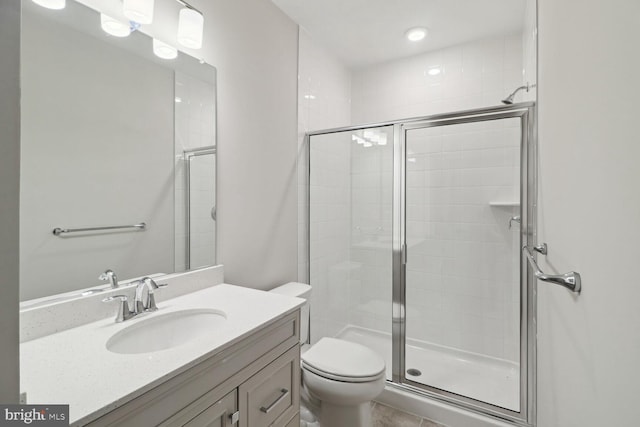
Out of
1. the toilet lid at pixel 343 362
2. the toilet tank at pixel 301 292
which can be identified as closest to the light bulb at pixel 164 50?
the toilet tank at pixel 301 292

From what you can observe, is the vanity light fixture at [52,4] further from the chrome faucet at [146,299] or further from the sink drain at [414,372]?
the sink drain at [414,372]

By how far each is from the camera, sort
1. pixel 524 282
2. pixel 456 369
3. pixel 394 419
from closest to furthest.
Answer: pixel 524 282
pixel 394 419
pixel 456 369

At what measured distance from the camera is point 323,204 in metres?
2.43

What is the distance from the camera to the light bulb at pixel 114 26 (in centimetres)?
113

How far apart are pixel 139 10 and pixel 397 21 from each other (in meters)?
1.67

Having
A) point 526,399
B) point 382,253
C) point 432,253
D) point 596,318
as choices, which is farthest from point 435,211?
point 596,318

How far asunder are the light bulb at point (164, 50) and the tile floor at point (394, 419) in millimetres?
2218

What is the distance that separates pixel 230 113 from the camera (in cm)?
168

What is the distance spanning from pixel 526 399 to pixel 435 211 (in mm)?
1236

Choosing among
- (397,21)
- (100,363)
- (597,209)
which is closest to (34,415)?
(100,363)

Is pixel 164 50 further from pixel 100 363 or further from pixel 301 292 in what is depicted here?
pixel 301 292

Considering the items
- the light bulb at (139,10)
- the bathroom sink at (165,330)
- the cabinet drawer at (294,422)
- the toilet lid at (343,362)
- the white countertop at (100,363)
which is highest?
the light bulb at (139,10)

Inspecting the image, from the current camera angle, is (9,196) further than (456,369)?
No

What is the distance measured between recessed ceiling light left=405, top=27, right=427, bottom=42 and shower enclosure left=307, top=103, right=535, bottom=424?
0.72 m
